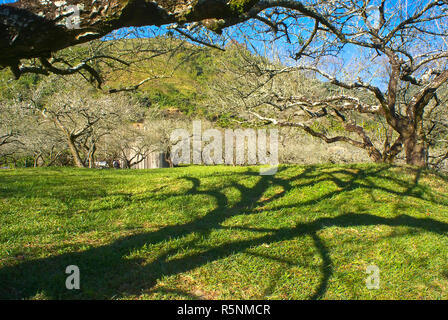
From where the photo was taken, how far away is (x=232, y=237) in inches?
155

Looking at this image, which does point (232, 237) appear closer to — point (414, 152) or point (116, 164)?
point (414, 152)

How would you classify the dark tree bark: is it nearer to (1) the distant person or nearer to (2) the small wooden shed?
(1) the distant person

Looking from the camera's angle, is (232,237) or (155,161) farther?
(155,161)

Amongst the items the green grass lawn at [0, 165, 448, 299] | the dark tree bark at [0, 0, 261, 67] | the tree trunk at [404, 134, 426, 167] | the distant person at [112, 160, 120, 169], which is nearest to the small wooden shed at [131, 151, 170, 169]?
the distant person at [112, 160, 120, 169]

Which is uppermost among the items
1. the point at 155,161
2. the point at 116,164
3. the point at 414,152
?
the point at 414,152

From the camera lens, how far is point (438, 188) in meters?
6.28

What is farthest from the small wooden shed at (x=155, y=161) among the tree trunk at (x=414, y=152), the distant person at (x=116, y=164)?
the tree trunk at (x=414, y=152)

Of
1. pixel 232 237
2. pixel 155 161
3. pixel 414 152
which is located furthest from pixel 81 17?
pixel 155 161

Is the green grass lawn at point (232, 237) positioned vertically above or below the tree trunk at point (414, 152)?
below

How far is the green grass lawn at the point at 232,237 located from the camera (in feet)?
9.20

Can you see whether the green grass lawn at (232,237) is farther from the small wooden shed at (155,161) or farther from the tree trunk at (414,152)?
the small wooden shed at (155,161)

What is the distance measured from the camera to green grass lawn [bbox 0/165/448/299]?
9.20ft

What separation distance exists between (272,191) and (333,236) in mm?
2378

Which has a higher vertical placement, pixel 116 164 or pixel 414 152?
pixel 414 152
